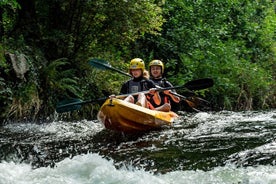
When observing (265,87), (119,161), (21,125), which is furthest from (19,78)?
(265,87)

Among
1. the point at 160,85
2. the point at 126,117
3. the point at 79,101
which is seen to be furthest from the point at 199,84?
the point at 79,101

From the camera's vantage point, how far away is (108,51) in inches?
408

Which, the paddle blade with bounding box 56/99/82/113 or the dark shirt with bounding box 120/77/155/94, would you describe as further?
the dark shirt with bounding box 120/77/155/94

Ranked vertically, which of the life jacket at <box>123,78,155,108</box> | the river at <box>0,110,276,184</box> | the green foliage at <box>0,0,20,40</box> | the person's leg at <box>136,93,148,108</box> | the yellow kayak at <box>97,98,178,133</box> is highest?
the green foliage at <box>0,0,20,40</box>

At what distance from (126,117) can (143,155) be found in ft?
4.65

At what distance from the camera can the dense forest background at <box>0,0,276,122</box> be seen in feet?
27.0

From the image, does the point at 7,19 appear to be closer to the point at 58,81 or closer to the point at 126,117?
the point at 58,81

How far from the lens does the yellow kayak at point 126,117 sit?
6.16 meters

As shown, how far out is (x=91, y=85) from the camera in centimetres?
947

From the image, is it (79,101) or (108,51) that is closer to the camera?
(79,101)

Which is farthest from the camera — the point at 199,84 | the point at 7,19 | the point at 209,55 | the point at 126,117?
the point at 209,55

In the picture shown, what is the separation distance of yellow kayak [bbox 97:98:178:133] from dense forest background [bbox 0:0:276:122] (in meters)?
2.18

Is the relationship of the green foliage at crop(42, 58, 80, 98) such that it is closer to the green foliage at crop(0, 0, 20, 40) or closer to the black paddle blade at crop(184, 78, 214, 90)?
the green foliage at crop(0, 0, 20, 40)

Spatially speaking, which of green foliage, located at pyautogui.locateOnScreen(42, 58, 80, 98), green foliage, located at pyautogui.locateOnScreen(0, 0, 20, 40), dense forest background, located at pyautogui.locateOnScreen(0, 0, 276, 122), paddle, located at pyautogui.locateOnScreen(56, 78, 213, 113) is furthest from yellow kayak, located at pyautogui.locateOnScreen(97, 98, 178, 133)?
green foliage, located at pyautogui.locateOnScreen(0, 0, 20, 40)
